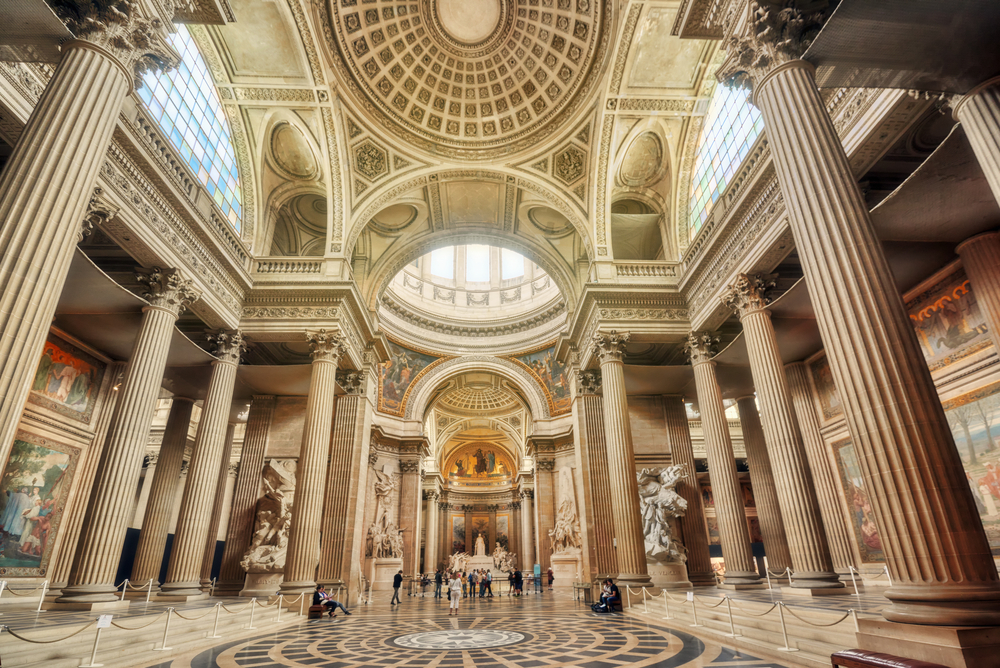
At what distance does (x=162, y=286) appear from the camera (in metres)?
10.9

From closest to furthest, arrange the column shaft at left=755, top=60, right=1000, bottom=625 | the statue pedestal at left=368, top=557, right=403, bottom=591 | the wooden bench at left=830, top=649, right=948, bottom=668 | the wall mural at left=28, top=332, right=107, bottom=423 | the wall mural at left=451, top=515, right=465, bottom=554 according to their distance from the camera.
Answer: the wooden bench at left=830, top=649, right=948, bottom=668
the column shaft at left=755, top=60, right=1000, bottom=625
the wall mural at left=28, top=332, right=107, bottom=423
the statue pedestal at left=368, top=557, right=403, bottom=591
the wall mural at left=451, top=515, right=465, bottom=554

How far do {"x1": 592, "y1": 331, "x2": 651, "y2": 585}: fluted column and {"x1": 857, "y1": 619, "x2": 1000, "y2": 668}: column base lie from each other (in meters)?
8.80

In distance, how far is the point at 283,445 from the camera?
16.5m

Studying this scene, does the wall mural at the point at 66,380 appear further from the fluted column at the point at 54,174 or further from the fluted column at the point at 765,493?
the fluted column at the point at 765,493

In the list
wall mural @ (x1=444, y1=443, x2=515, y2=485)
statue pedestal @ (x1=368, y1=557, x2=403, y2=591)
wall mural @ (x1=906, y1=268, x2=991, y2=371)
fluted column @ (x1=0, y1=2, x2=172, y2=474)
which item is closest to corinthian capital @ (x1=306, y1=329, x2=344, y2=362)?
fluted column @ (x1=0, y1=2, x2=172, y2=474)

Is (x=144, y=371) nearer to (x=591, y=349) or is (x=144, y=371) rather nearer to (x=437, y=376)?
(x=591, y=349)

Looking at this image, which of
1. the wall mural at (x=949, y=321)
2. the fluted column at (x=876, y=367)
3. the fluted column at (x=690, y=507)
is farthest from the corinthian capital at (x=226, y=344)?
the wall mural at (x=949, y=321)

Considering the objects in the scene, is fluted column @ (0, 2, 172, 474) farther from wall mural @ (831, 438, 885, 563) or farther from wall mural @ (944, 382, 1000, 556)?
wall mural @ (831, 438, 885, 563)

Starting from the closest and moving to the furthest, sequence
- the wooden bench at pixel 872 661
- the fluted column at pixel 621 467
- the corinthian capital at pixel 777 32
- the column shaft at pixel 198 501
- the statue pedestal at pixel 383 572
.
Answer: the wooden bench at pixel 872 661, the corinthian capital at pixel 777 32, the column shaft at pixel 198 501, the fluted column at pixel 621 467, the statue pedestal at pixel 383 572

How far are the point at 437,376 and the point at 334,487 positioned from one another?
17.0 metres

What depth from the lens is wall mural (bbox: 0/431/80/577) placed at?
36.6 ft

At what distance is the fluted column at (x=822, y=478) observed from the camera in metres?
12.7

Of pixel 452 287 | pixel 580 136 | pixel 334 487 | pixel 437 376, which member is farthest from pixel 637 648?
pixel 452 287

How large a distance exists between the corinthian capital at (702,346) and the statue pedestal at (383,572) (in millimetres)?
19469
